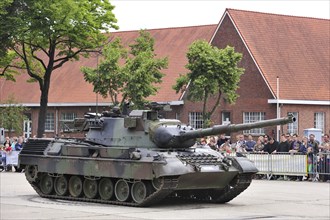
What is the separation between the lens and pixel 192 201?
25.0 metres

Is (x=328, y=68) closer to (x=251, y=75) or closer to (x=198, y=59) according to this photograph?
(x=251, y=75)

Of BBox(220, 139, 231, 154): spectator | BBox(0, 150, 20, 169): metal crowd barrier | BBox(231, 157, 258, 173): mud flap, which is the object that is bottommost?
BBox(231, 157, 258, 173): mud flap

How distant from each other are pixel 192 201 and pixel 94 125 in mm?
3425

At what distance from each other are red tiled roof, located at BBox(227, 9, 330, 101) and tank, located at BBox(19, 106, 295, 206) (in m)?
24.9

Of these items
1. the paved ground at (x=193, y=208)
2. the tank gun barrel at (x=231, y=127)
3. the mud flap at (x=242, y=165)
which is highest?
the tank gun barrel at (x=231, y=127)

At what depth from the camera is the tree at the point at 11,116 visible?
5853 centimetres

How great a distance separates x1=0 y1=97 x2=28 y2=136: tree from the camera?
58531 mm

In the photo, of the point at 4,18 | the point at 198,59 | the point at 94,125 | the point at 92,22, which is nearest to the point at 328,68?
the point at 198,59

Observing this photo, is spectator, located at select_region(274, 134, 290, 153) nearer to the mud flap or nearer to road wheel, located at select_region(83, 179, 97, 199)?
the mud flap

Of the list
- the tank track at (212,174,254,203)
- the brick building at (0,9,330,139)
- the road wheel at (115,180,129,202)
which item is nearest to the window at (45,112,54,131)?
the brick building at (0,9,330,139)

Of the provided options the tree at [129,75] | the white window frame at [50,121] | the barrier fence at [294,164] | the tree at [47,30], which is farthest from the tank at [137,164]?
the white window frame at [50,121]

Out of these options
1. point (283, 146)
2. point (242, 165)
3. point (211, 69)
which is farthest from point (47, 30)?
point (242, 165)

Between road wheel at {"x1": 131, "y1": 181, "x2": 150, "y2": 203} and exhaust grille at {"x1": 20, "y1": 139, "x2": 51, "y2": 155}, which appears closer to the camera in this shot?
road wheel at {"x1": 131, "y1": 181, "x2": 150, "y2": 203}

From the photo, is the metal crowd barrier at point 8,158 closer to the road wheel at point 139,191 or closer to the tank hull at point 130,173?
the tank hull at point 130,173
